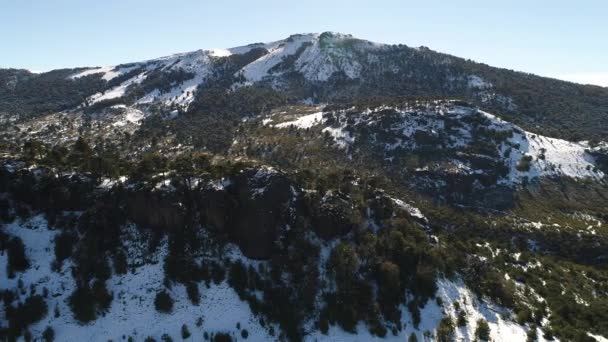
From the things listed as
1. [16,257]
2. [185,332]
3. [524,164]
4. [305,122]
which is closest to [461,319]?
[185,332]

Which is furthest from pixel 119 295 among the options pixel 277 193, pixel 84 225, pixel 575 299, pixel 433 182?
pixel 433 182

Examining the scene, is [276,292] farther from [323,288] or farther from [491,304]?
[491,304]

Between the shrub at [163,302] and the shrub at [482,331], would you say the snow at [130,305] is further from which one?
the shrub at [482,331]

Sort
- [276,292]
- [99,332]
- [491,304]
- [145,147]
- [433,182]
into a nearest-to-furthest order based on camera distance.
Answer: [99,332] → [276,292] → [491,304] → [433,182] → [145,147]

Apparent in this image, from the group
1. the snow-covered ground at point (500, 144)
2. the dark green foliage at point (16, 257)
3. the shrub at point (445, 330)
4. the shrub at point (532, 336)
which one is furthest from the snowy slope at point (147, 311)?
the snow-covered ground at point (500, 144)

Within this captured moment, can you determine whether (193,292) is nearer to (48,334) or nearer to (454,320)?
(48,334)

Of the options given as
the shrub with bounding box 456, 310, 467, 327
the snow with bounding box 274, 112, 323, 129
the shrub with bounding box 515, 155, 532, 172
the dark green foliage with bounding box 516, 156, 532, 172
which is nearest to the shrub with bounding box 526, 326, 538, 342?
the shrub with bounding box 456, 310, 467, 327
